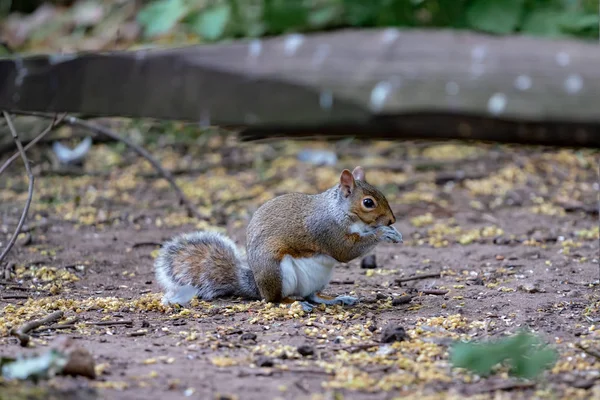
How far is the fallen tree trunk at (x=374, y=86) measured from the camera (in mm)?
2246

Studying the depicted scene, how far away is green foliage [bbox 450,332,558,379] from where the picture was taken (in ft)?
8.77

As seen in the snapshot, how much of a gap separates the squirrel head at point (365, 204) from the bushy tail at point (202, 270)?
617mm

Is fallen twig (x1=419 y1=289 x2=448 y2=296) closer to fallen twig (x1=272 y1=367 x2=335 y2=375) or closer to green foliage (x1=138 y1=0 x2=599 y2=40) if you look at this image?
fallen twig (x1=272 y1=367 x2=335 y2=375)

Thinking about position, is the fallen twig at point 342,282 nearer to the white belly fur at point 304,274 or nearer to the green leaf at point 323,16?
the white belly fur at point 304,274

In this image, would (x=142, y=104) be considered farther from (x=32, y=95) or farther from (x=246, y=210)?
(x=246, y=210)

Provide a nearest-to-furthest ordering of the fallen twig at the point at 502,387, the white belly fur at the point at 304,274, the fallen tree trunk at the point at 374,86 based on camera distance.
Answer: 1. the fallen tree trunk at the point at 374,86
2. the fallen twig at the point at 502,387
3. the white belly fur at the point at 304,274

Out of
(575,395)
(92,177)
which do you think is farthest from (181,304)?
(92,177)

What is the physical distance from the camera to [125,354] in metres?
3.28

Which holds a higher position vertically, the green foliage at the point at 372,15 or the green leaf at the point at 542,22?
the green foliage at the point at 372,15

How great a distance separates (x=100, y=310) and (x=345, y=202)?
1.26 meters

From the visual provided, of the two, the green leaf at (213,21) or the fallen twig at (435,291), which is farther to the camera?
the green leaf at (213,21)

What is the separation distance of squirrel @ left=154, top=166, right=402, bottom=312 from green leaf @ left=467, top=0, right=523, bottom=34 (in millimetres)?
2963

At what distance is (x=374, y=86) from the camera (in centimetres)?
239

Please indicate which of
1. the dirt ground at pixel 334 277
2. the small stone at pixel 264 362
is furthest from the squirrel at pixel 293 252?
the small stone at pixel 264 362
